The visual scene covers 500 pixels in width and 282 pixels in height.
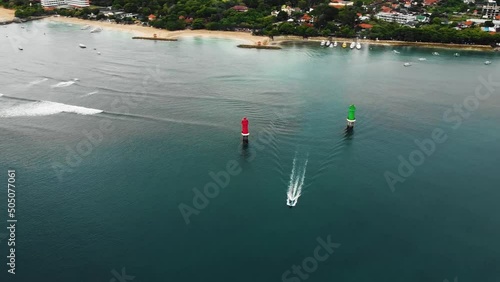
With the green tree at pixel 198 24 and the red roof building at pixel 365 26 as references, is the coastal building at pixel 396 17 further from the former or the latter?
the green tree at pixel 198 24

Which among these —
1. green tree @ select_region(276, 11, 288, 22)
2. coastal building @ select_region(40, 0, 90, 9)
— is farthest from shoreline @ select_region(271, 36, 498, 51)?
coastal building @ select_region(40, 0, 90, 9)

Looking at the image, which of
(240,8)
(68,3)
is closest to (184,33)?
(240,8)

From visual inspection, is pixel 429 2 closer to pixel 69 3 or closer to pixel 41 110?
pixel 69 3

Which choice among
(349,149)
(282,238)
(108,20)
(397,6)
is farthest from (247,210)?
(397,6)

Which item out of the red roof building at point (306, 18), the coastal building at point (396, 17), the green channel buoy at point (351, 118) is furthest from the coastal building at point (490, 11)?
the green channel buoy at point (351, 118)

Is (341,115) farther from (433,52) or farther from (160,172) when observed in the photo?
(433,52)

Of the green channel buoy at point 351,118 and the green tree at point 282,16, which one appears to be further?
the green tree at point 282,16
